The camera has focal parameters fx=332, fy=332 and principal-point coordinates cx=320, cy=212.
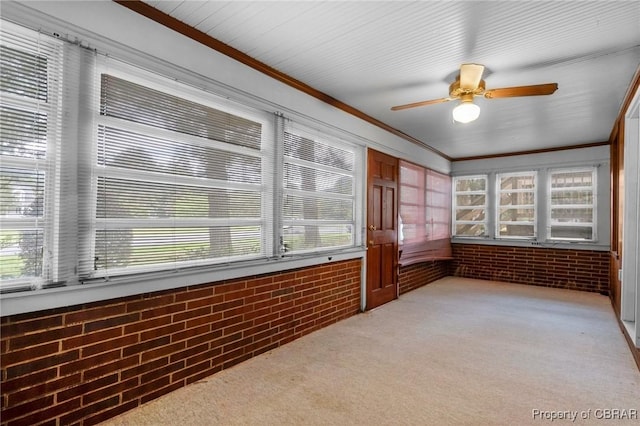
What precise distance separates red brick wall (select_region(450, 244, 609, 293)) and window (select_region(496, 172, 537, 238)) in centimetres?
38

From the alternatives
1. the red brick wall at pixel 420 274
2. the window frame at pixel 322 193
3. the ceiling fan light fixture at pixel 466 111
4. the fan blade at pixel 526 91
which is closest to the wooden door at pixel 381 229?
the window frame at pixel 322 193

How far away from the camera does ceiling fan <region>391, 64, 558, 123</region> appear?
2904mm

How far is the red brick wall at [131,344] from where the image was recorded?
6.05 feet

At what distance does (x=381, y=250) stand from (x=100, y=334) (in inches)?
151

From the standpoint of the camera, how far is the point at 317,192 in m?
3.93

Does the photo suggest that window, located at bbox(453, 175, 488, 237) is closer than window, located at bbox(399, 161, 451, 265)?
No

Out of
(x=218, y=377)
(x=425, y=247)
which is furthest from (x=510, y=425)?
(x=425, y=247)

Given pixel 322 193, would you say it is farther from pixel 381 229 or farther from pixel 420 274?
pixel 420 274

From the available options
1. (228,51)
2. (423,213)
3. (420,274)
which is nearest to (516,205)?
(423,213)

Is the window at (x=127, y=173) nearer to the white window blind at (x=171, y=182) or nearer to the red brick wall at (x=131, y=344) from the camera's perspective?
the white window blind at (x=171, y=182)

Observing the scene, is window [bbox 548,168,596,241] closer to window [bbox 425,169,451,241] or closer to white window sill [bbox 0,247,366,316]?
window [bbox 425,169,451,241]

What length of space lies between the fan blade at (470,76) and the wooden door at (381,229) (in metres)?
1.88

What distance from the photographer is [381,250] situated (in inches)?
203

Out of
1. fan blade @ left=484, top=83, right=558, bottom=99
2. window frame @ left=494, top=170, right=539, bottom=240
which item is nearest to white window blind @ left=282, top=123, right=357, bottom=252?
fan blade @ left=484, top=83, right=558, bottom=99
